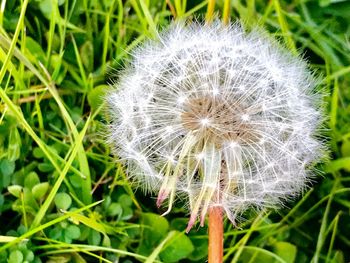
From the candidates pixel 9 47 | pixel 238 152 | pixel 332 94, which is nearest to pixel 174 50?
pixel 238 152

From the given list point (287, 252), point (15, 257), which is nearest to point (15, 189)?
point (15, 257)

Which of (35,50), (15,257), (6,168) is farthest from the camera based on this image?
(35,50)

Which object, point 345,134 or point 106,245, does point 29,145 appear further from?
point 345,134

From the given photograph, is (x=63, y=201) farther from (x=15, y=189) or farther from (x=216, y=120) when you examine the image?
(x=216, y=120)

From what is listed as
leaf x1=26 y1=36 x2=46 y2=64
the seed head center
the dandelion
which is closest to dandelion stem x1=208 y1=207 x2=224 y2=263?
the dandelion

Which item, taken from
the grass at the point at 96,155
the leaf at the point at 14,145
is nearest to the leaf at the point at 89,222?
the grass at the point at 96,155

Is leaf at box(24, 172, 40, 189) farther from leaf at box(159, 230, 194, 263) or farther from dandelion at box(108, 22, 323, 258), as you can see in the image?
leaf at box(159, 230, 194, 263)
